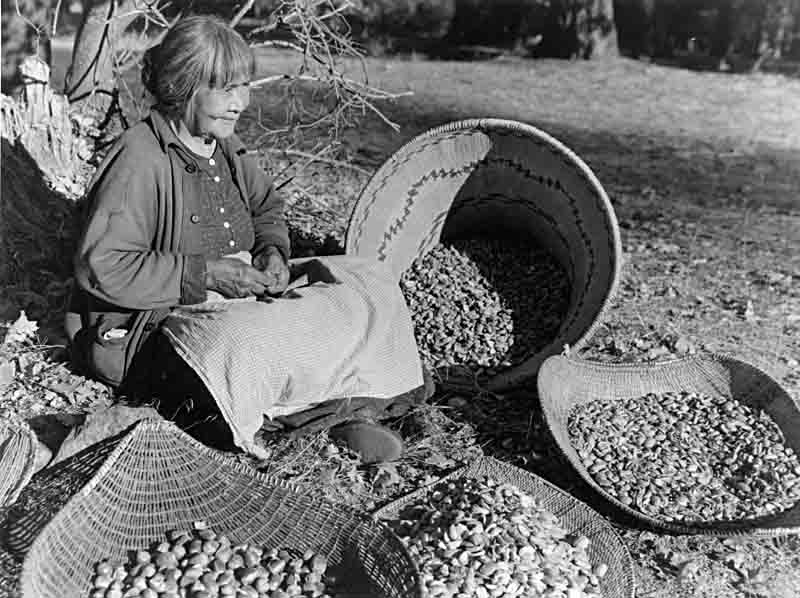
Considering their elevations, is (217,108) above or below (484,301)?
above

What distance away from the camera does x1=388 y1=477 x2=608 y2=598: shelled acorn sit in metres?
2.36

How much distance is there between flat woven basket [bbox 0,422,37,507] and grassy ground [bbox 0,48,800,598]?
0.41 meters

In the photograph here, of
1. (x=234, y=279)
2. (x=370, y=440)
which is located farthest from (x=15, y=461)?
(x=370, y=440)

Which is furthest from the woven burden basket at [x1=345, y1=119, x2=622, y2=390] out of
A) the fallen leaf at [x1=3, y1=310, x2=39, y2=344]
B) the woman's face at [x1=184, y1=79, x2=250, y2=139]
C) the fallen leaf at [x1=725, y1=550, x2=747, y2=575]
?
the fallen leaf at [x1=3, y1=310, x2=39, y2=344]

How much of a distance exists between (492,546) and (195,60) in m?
1.63

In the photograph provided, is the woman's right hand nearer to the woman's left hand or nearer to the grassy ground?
the woman's left hand

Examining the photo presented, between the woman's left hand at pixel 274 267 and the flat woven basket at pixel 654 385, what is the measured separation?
2.95 ft

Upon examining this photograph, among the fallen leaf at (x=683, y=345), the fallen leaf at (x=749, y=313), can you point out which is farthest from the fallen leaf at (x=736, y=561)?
the fallen leaf at (x=749, y=313)

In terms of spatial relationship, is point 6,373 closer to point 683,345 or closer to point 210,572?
point 210,572

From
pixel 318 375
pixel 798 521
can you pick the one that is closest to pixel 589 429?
pixel 798 521

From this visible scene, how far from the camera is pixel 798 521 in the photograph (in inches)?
106

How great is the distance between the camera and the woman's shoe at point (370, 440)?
3.01 m

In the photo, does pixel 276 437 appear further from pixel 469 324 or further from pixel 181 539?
pixel 469 324

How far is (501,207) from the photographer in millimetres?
4105
